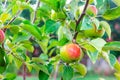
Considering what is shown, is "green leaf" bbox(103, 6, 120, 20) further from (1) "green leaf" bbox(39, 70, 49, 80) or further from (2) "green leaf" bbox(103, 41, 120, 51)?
(1) "green leaf" bbox(39, 70, 49, 80)

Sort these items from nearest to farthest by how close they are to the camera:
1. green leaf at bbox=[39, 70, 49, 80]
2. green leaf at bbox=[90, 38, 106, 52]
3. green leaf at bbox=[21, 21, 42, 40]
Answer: green leaf at bbox=[90, 38, 106, 52] < green leaf at bbox=[21, 21, 42, 40] < green leaf at bbox=[39, 70, 49, 80]

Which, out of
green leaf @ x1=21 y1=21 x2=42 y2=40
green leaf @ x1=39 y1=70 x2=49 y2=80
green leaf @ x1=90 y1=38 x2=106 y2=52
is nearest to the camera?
green leaf @ x1=90 y1=38 x2=106 y2=52

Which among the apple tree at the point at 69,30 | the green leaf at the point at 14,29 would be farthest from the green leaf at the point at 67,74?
the green leaf at the point at 14,29

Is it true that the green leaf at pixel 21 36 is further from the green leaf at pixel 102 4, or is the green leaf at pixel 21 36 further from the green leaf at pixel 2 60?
the green leaf at pixel 102 4

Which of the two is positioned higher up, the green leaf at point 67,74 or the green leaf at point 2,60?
the green leaf at point 2,60

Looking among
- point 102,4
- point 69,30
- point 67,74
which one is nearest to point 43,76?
point 67,74

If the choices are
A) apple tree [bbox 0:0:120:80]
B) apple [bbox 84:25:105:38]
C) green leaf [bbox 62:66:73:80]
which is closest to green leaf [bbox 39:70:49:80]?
apple tree [bbox 0:0:120:80]

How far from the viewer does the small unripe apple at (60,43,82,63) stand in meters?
1.19

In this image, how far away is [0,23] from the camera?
50.0 inches

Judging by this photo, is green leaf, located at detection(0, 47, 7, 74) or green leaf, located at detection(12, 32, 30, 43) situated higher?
green leaf, located at detection(12, 32, 30, 43)

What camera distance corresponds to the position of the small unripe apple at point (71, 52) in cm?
119

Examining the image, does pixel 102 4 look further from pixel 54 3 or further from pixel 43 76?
pixel 43 76

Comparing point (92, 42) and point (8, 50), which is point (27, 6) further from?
point (92, 42)

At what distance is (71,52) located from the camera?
3.96 ft
